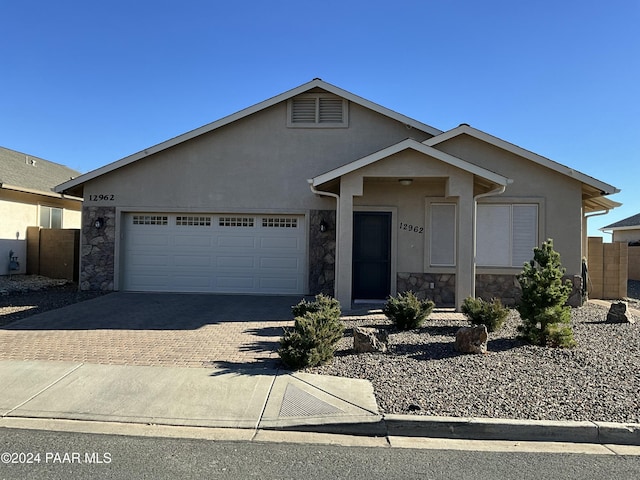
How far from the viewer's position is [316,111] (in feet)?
42.1

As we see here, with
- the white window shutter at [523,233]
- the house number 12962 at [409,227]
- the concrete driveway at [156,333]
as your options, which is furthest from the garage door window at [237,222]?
the white window shutter at [523,233]

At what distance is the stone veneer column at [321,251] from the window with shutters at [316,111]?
8.54 feet

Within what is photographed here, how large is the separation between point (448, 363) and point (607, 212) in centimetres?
1037

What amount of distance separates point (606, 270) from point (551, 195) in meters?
3.99

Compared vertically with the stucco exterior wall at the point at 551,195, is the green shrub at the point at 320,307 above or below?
below

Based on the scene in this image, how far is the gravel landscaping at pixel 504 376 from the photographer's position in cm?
465

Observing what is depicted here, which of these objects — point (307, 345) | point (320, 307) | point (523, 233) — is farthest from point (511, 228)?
point (307, 345)

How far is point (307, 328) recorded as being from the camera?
604 centimetres

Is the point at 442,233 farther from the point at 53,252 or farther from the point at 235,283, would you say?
the point at 53,252

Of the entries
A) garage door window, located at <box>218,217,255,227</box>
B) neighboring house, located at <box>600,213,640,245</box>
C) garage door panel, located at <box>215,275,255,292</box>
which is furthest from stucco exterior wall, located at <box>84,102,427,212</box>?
neighboring house, located at <box>600,213,640,245</box>

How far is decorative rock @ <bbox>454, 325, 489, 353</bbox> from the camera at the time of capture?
655cm

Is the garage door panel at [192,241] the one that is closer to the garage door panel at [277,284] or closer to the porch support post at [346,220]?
the garage door panel at [277,284]

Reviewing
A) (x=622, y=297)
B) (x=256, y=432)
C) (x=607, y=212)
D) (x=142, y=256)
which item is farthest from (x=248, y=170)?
(x=622, y=297)

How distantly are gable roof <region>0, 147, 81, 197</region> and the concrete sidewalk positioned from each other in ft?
35.3
